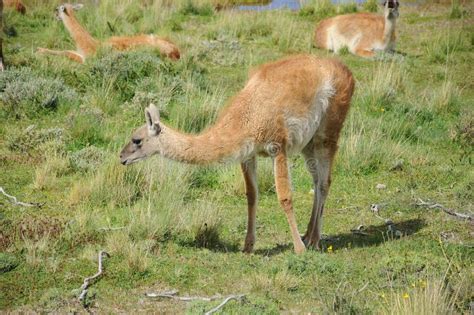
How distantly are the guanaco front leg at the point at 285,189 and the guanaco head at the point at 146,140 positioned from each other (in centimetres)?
113

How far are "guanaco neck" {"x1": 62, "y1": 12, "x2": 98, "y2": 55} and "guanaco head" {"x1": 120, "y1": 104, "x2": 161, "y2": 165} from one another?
713 centimetres

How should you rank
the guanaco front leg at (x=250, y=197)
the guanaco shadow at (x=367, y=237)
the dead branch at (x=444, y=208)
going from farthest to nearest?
the dead branch at (x=444, y=208) < the guanaco shadow at (x=367, y=237) < the guanaco front leg at (x=250, y=197)

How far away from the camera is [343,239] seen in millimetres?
8008

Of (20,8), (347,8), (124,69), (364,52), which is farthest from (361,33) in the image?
(20,8)

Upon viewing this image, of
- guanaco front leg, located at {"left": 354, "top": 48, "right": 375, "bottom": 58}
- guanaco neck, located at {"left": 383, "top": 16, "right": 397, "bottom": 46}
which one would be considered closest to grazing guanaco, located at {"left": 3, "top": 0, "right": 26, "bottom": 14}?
guanaco front leg, located at {"left": 354, "top": 48, "right": 375, "bottom": 58}

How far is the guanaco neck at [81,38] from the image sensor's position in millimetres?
14109

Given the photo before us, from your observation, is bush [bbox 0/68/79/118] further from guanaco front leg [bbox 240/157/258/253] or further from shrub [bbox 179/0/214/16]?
shrub [bbox 179/0/214/16]

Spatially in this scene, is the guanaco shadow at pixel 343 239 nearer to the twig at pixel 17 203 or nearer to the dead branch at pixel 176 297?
the dead branch at pixel 176 297

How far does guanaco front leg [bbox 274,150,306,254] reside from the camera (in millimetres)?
7312

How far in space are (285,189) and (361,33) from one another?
951 cm

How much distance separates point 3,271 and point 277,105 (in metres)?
2.80

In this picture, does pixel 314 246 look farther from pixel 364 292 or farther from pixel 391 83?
pixel 391 83

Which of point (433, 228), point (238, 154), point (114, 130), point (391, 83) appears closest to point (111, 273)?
point (238, 154)

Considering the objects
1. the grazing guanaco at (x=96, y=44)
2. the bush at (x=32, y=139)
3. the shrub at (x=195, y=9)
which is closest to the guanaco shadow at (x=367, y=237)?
the bush at (x=32, y=139)
